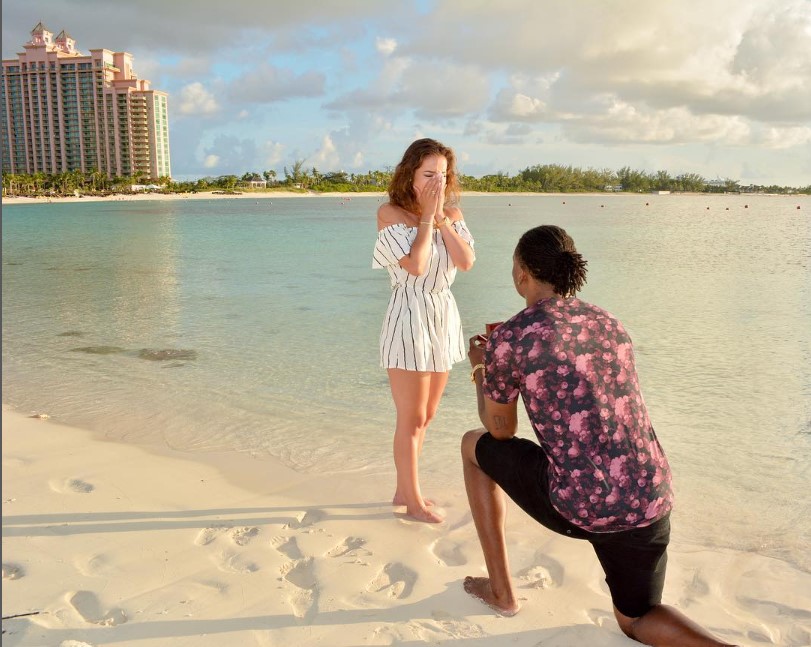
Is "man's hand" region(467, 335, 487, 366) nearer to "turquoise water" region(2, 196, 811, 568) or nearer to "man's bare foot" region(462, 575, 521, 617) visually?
"man's bare foot" region(462, 575, 521, 617)

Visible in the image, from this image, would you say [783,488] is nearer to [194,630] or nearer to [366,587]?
[366,587]

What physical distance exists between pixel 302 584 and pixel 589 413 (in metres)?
1.44

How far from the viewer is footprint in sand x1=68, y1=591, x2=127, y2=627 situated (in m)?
2.54

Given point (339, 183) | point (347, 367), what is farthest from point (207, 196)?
point (347, 367)

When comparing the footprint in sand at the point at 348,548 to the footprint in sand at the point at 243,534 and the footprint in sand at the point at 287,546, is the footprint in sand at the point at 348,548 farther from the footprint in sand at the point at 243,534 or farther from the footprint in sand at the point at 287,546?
the footprint in sand at the point at 243,534

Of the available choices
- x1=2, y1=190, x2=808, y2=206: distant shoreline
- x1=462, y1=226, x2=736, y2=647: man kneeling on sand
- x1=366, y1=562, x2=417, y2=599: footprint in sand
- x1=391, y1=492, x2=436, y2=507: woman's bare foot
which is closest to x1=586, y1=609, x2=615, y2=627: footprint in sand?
x1=462, y1=226, x2=736, y2=647: man kneeling on sand

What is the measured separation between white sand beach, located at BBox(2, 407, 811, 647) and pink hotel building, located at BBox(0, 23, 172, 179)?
13102 cm

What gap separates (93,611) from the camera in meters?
2.60

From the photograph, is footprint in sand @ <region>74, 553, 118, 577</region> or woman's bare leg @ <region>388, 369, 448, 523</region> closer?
footprint in sand @ <region>74, 553, 118, 577</region>

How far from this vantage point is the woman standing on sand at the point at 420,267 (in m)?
3.21

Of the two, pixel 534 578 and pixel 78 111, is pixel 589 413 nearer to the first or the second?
pixel 534 578

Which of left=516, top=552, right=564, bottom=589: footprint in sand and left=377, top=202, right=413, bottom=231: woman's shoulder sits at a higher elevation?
left=377, top=202, right=413, bottom=231: woman's shoulder

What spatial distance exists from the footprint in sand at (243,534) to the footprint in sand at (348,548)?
0.41m

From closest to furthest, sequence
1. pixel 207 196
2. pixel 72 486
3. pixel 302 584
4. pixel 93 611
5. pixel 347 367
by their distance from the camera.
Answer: pixel 93 611 < pixel 302 584 < pixel 72 486 < pixel 347 367 < pixel 207 196
